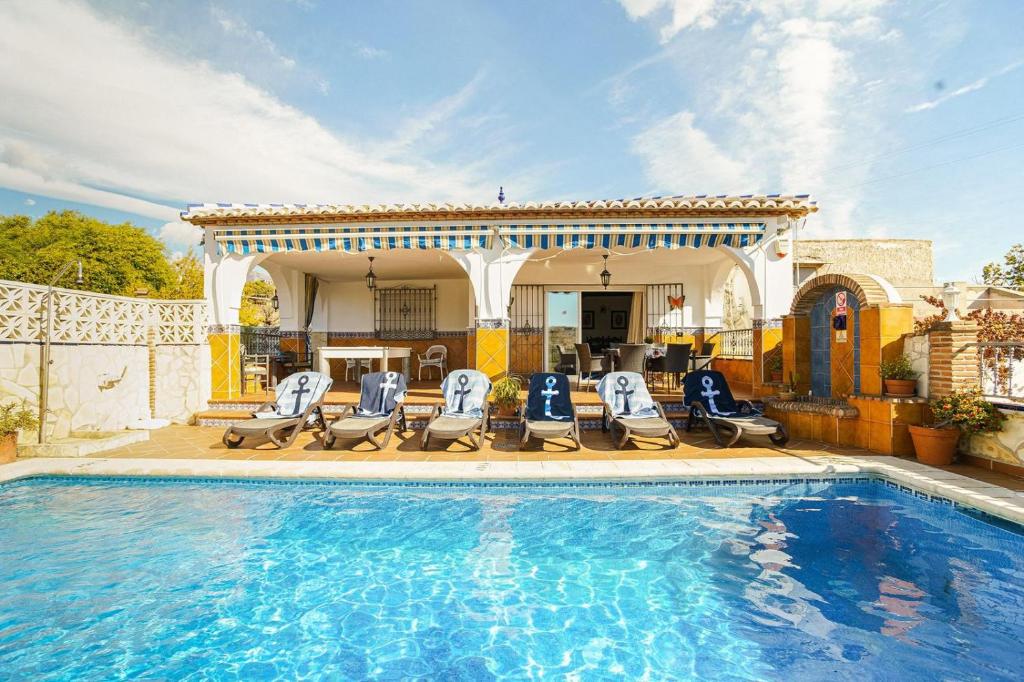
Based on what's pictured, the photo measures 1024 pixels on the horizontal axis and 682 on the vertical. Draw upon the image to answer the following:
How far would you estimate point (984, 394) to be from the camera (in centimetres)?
562

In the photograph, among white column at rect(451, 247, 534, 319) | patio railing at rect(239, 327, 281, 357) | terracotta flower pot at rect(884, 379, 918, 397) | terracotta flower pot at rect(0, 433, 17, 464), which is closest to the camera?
terracotta flower pot at rect(0, 433, 17, 464)

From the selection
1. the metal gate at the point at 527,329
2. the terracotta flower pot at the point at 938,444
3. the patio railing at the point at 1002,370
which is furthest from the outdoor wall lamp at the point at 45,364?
the patio railing at the point at 1002,370

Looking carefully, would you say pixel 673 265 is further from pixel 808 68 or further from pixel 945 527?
pixel 945 527

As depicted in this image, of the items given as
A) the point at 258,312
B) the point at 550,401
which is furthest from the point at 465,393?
the point at 258,312

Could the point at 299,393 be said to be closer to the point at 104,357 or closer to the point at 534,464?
the point at 104,357

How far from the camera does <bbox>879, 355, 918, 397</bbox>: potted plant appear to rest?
596 centimetres

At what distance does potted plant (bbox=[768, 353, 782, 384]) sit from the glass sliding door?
489 centimetres

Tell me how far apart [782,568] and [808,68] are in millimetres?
11074

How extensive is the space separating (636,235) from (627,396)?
10.5ft

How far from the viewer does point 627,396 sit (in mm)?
7148

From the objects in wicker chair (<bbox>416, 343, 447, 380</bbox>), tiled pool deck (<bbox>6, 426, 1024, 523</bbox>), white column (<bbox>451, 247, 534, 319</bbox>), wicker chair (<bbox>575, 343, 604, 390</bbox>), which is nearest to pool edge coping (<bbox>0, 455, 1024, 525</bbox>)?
tiled pool deck (<bbox>6, 426, 1024, 523</bbox>)

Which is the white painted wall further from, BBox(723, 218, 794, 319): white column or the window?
BBox(723, 218, 794, 319): white column

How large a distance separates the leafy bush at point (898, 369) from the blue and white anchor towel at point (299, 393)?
26.1 feet

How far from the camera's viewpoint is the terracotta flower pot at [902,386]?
594 centimetres
